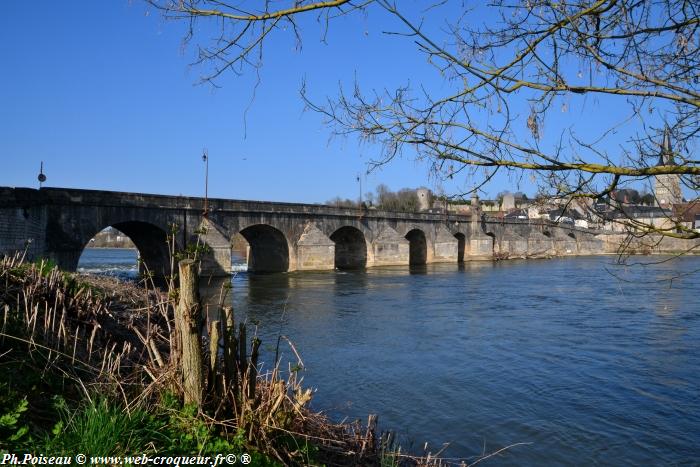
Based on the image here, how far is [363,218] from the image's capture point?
41.4 metres

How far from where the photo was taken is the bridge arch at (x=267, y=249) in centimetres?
3530

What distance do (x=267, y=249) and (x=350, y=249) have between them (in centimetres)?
856

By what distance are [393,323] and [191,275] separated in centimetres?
1200

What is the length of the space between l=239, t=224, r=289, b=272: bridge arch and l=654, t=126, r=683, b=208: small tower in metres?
31.5

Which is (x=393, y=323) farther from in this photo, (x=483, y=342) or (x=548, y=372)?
(x=548, y=372)

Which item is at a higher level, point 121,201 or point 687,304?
point 121,201

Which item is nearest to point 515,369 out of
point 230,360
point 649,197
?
point 230,360

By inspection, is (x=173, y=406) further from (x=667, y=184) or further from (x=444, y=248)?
(x=444, y=248)

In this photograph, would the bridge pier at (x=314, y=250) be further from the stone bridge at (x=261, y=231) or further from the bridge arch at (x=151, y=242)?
the bridge arch at (x=151, y=242)

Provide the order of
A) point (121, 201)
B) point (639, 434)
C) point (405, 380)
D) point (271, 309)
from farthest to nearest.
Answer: point (121, 201), point (271, 309), point (405, 380), point (639, 434)

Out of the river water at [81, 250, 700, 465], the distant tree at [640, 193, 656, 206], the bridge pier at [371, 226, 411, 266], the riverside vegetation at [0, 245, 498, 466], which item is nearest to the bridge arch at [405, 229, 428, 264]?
the bridge pier at [371, 226, 411, 266]

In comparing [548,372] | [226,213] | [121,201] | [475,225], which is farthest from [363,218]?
[548,372]

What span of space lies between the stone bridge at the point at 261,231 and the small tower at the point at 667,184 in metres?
3.46

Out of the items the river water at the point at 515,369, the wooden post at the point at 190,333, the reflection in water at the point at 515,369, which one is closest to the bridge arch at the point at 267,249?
the river water at the point at 515,369
